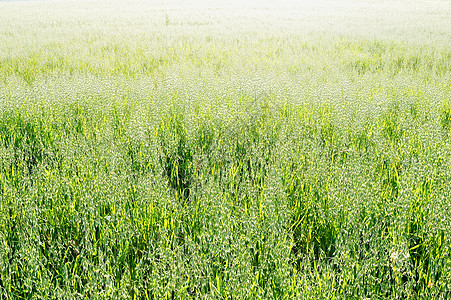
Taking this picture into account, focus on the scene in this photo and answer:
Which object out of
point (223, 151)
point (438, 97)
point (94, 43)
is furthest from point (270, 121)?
point (94, 43)

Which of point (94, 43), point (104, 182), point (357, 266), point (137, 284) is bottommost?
point (137, 284)

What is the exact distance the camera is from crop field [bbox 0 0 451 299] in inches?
60.2

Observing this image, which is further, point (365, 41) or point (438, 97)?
point (365, 41)

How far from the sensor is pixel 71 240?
74.9 inches

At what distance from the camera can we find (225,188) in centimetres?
199

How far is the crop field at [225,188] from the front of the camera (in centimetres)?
Answer: 153

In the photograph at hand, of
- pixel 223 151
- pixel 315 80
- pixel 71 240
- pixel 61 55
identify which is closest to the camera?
pixel 71 240

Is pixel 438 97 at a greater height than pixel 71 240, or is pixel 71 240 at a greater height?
pixel 438 97

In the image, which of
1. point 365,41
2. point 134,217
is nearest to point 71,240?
point 134,217

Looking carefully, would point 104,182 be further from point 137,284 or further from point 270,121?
point 270,121

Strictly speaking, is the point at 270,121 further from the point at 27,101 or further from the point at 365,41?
the point at 365,41

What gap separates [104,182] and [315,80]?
3936mm

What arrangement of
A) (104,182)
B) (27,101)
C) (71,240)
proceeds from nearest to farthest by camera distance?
1. (71,240)
2. (104,182)
3. (27,101)

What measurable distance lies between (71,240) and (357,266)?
57.6 inches
